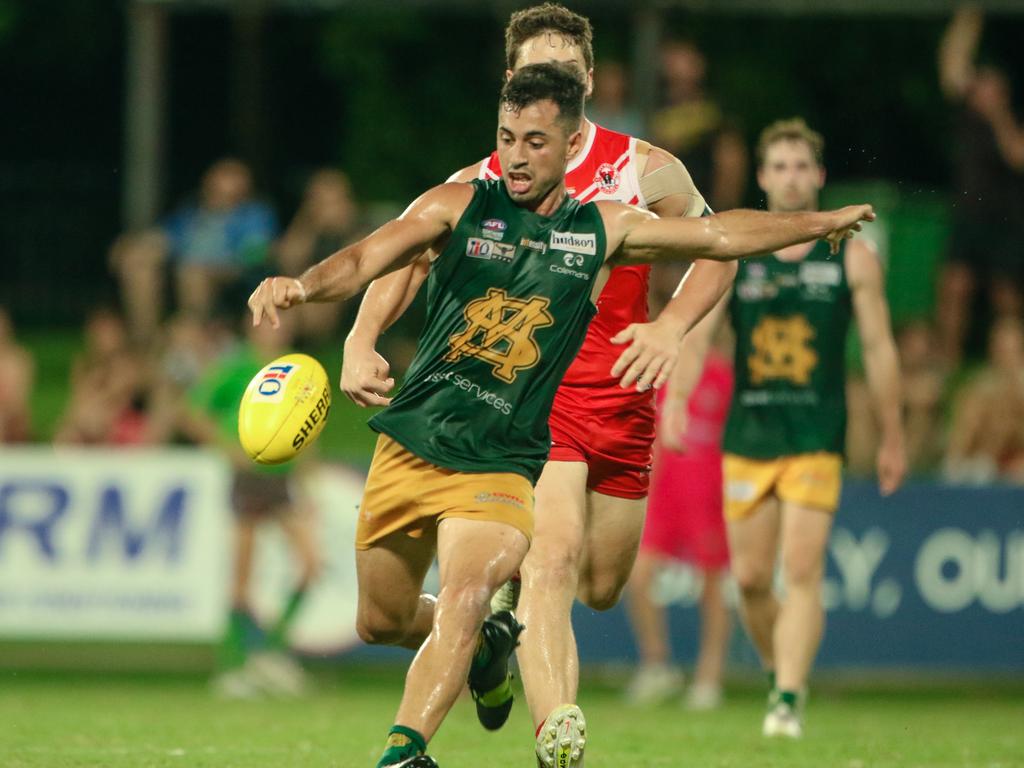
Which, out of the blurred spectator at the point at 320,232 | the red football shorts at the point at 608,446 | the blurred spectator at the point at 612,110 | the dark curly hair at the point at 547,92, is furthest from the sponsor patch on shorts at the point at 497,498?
the blurred spectator at the point at 320,232

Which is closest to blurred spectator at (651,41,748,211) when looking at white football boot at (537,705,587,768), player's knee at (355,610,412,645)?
player's knee at (355,610,412,645)

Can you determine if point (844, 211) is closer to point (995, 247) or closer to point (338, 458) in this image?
point (338, 458)

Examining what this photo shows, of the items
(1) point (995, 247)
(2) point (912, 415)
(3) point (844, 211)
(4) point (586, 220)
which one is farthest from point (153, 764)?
(1) point (995, 247)

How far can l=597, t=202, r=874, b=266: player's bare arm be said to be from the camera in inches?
269

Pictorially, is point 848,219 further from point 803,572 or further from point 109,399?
point 109,399

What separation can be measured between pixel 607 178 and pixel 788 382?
2.61m

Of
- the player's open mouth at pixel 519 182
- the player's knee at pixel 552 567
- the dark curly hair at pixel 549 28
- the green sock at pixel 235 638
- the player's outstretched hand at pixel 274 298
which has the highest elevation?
the dark curly hair at pixel 549 28

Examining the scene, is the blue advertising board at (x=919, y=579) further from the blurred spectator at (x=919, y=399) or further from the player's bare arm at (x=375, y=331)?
the player's bare arm at (x=375, y=331)

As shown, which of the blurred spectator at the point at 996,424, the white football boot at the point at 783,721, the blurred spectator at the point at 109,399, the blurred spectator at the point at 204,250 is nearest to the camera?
the white football boot at the point at 783,721

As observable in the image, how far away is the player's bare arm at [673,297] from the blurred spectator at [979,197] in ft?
31.4

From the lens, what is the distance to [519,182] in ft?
22.2

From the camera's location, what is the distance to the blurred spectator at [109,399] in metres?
15.5

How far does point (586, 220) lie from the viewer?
270 inches

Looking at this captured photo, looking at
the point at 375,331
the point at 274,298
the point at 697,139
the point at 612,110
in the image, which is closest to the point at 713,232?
the point at 375,331
